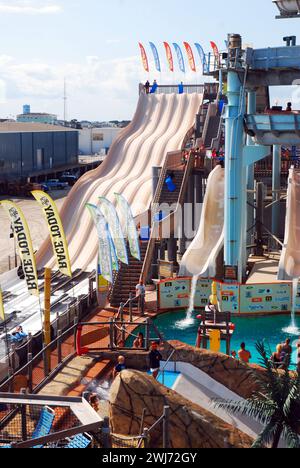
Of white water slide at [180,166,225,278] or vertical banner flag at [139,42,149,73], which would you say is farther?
vertical banner flag at [139,42,149,73]

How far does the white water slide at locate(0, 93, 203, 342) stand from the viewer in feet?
95.7

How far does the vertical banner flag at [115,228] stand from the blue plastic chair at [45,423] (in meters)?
15.5

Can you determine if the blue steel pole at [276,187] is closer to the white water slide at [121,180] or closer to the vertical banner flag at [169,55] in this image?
the white water slide at [121,180]

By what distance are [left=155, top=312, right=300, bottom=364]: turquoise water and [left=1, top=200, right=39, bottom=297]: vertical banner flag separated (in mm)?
4816

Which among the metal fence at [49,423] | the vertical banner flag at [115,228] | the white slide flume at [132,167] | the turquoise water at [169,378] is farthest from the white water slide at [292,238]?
the metal fence at [49,423]

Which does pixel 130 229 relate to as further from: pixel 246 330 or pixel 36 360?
pixel 36 360

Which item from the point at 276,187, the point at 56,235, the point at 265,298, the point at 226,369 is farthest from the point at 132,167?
the point at 226,369

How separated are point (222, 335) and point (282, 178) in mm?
18390

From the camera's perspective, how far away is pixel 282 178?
3850 centimetres

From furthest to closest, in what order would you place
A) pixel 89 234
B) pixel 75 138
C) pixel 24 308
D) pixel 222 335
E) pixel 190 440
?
pixel 75 138, pixel 89 234, pixel 24 308, pixel 222 335, pixel 190 440


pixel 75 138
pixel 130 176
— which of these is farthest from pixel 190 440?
pixel 75 138

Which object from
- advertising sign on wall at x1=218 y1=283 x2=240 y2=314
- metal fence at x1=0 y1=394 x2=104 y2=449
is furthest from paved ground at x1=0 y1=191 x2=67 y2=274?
metal fence at x1=0 y1=394 x2=104 y2=449

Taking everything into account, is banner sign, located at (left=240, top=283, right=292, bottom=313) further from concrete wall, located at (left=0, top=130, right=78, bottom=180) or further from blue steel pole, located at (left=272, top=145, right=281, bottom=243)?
concrete wall, located at (left=0, top=130, right=78, bottom=180)
